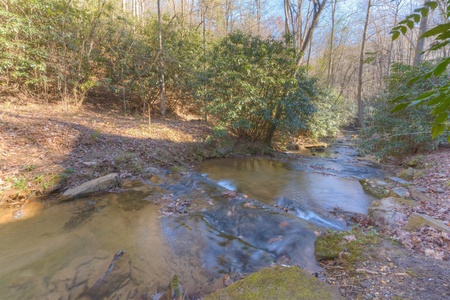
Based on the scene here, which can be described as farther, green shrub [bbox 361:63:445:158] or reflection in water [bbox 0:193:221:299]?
green shrub [bbox 361:63:445:158]

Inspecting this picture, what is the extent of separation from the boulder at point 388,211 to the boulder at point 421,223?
245 millimetres

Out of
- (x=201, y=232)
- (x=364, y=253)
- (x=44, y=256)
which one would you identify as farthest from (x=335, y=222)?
(x=44, y=256)

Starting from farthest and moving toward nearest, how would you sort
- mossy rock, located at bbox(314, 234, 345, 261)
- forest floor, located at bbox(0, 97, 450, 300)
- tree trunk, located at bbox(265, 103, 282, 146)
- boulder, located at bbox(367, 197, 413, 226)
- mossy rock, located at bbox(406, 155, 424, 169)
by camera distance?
tree trunk, located at bbox(265, 103, 282, 146) → mossy rock, located at bbox(406, 155, 424, 169) → boulder, located at bbox(367, 197, 413, 226) → mossy rock, located at bbox(314, 234, 345, 261) → forest floor, located at bbox(0, 97, 450, 300)

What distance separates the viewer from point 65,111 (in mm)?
9680

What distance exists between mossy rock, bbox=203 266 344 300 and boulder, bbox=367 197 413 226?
9.09 feet

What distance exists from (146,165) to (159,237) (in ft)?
11.9

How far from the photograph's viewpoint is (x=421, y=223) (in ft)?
12.3

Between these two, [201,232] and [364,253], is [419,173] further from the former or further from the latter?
[201,232]

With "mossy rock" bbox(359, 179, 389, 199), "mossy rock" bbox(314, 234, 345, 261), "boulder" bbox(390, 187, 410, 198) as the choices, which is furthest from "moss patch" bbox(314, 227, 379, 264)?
"mossy rock" bbox(359, 179, 389, 199)

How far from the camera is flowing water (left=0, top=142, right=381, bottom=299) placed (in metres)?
3.10

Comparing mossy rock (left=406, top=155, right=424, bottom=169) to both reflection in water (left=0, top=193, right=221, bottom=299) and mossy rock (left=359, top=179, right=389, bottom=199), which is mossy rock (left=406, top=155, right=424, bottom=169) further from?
reflection in water (left=0, top=193, right=221, bottom=299)

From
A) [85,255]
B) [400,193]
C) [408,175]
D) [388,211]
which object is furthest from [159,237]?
[408,175]

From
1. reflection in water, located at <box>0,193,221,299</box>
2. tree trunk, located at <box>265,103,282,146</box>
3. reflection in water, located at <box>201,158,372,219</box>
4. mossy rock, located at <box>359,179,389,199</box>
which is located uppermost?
tree trunk, located at <box>265,103,282,146</box>

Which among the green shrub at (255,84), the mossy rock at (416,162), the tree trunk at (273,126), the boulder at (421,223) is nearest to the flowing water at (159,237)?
the boulder at (421,223)
